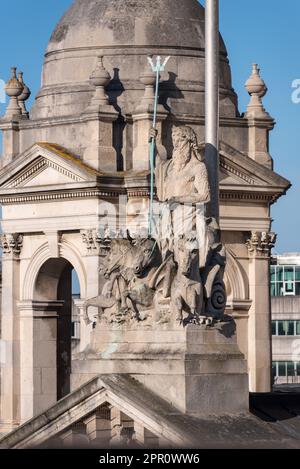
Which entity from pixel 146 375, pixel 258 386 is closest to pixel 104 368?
pixel 146 375

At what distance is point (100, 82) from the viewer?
257ft

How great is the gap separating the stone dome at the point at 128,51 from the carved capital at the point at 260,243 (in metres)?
3.66

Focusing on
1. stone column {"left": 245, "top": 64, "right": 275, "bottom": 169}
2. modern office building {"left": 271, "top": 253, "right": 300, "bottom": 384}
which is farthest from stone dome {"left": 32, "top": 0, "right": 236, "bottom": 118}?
modern office building {"left": 271, "top": 253, "right": 300, "bottom": 384}

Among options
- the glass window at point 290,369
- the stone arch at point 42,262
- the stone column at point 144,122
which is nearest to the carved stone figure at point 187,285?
the stone column at point 144,122

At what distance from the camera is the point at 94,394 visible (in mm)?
47406

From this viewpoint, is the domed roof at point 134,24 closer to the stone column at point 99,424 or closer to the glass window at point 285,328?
the stone column at point 99,424

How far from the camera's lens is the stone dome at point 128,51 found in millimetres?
79625

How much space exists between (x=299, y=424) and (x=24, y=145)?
3396 cm

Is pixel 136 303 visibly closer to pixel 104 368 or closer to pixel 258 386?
pixel 104 368

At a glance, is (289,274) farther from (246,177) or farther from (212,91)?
(212,91)

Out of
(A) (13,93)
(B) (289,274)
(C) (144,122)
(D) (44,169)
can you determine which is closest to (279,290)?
(B) (289,274)

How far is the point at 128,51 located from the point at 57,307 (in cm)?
753

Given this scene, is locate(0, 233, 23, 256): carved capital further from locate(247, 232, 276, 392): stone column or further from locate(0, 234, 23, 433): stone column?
locate(247, 232, 276, 392): stone column

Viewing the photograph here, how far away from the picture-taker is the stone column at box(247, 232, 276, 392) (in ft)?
263
